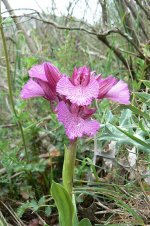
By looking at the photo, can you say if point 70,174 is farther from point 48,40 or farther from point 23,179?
point 48,40

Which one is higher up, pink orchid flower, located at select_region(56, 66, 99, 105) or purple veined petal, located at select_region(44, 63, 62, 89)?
purple veined petal, located at select_region(44, 63, 62, 89)

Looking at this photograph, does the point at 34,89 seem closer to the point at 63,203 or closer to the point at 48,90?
the point at 48,90

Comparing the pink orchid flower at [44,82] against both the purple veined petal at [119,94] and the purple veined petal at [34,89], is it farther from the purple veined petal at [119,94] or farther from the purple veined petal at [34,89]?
the purple veined petal at [119,94]

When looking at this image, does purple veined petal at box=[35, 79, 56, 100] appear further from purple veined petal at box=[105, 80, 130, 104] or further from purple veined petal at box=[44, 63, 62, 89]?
purple veined petal at box=[105, 80, 130, 104]

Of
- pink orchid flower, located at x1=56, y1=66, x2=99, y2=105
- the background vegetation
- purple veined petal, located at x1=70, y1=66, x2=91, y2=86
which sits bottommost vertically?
the background vegetation

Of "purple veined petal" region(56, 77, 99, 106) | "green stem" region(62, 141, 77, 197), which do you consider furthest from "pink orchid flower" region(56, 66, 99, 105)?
"green stem" region(62, 141, 77, 197)

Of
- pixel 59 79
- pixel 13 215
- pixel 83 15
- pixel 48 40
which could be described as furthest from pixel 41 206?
pixel 48 40
